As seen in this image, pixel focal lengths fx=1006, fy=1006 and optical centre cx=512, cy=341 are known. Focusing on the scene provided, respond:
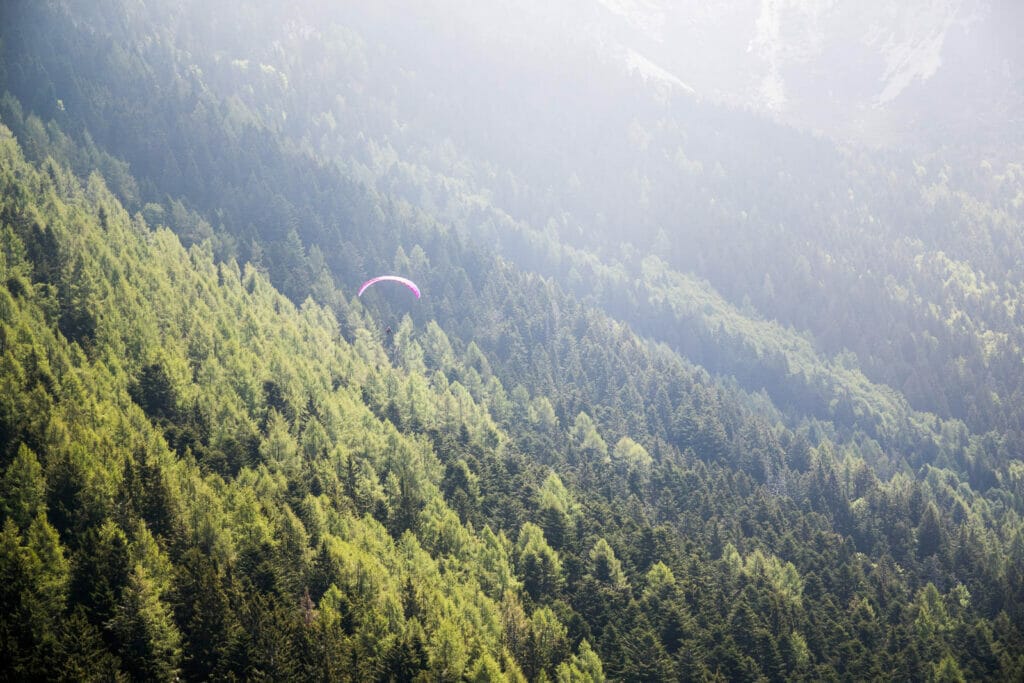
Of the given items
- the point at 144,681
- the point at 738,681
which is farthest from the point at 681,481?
the point at 144,681

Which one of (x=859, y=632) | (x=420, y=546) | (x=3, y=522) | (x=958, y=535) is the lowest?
(x=3, y=522)

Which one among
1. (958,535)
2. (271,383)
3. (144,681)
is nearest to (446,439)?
(271,383)

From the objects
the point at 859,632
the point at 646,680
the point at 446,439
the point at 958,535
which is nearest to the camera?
the point at 646,680

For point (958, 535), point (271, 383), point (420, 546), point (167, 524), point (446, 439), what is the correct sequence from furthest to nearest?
point (958, 535), point (446, 439), point (271, 383), point (420, 546), point (167, 524)

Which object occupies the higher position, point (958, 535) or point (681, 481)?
point (958, 535)

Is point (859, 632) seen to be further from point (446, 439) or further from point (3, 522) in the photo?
point (3, 522)

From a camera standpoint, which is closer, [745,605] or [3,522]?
[3,522]

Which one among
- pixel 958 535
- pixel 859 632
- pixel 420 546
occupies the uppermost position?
pixel 958 535

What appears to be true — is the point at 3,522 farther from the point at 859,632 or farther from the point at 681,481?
the point at 681,481

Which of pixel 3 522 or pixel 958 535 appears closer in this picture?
pixel 3 522
